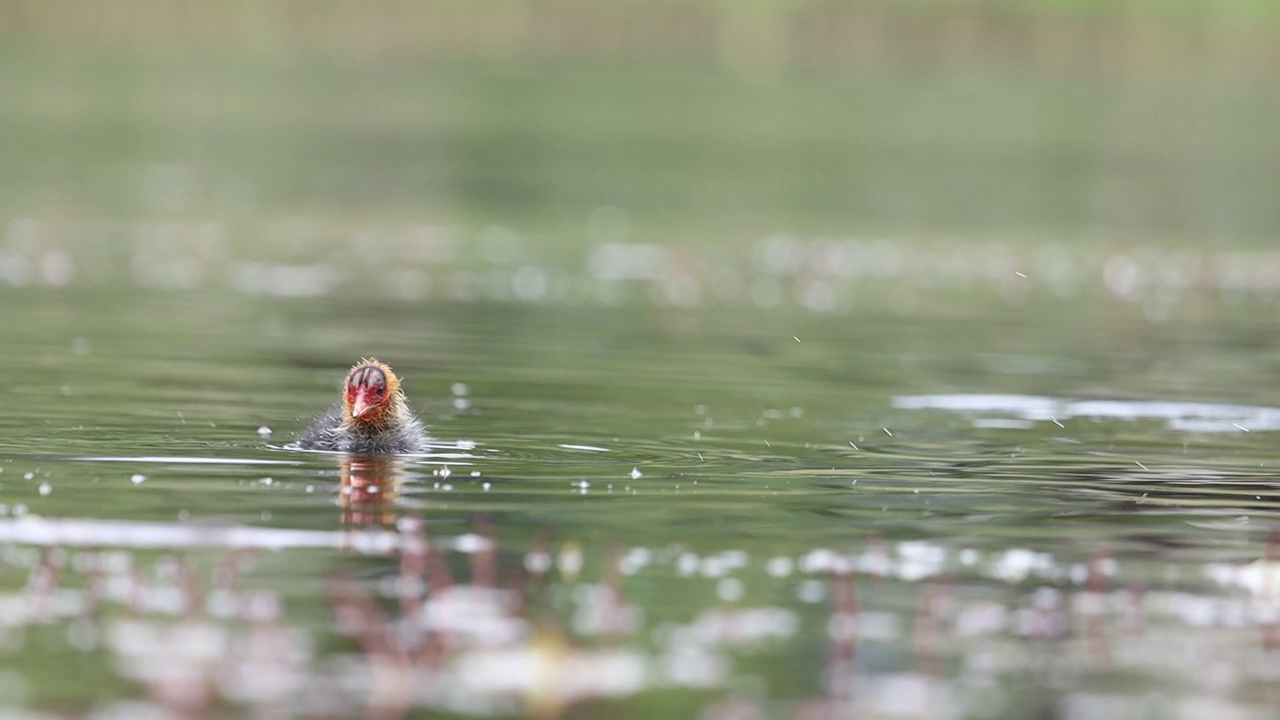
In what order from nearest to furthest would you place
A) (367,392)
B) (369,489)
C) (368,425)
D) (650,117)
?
(369,489), (367,392), (368,425), (650,117)

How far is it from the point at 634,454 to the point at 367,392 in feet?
5.31

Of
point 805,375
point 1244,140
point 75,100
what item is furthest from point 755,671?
point 1244,140

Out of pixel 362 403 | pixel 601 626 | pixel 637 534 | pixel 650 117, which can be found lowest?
pixel 601 626

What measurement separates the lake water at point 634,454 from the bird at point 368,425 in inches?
14.0

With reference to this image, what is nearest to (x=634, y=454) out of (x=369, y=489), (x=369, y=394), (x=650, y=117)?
(x=369, y=394)

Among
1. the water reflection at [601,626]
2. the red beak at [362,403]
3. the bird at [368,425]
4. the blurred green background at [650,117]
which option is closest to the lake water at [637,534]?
the water reflection at [601,626]

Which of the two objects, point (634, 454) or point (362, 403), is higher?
point (362, 403)

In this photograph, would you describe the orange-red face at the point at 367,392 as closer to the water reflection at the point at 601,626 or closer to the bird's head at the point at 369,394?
the bird's head at the point at 369,394

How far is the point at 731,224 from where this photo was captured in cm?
3706

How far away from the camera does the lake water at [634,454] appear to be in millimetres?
8961

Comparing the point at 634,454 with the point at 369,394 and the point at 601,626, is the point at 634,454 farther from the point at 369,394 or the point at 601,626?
the point at 601,626

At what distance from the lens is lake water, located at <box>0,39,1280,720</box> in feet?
29.4

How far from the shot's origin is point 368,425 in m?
15.1

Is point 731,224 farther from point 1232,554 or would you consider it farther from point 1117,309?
point 1232,554
